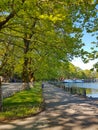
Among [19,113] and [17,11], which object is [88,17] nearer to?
[17,11]

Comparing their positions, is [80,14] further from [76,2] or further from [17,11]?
[17,11]

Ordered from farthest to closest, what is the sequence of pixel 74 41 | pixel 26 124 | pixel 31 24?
pixel 74 41
pixel 31 24
pixel 26 124

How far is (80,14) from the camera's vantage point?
1992cm

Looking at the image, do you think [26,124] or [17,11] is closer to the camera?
[26,124]

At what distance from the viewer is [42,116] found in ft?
57.0

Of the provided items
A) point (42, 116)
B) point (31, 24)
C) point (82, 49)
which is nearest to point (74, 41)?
point (82, 49)

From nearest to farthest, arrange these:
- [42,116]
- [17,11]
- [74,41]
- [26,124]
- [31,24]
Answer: [26,124] → [17,11] → [42,116] → [31,24] → [74,41]

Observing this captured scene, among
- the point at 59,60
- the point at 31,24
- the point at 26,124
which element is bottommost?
the point at 26,124

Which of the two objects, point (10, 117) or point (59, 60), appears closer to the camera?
point (10, 117)

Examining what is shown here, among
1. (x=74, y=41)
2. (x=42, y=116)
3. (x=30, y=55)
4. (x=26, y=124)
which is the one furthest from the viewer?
(x=30, y=55)

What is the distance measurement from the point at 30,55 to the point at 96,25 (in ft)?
22.6

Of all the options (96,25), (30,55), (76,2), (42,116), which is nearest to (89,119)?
(42,116)

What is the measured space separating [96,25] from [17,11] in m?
7.60

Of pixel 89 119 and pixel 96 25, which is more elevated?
pixel 96 25
